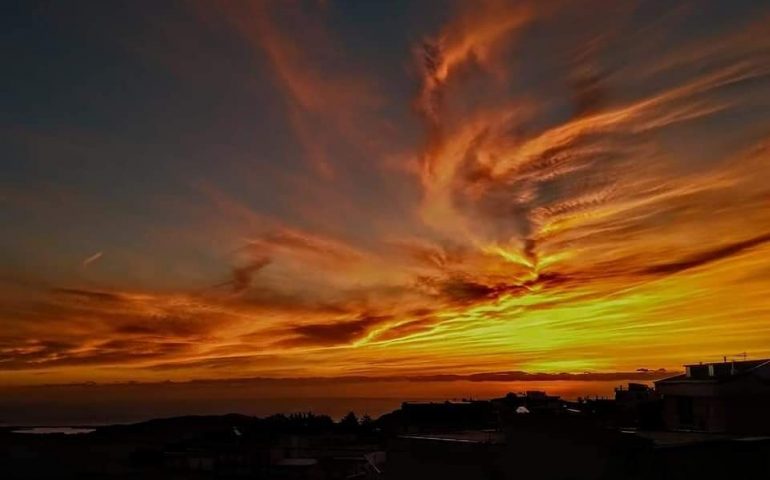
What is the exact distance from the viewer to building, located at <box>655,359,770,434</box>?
32219 millimetres

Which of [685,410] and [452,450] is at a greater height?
[685,410]

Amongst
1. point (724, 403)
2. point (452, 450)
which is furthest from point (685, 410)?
point (452, 450)

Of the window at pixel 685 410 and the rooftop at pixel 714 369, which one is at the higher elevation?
the rooftop at pixel 714 369

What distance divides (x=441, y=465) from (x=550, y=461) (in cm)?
340

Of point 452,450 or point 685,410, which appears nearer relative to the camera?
point 452,450

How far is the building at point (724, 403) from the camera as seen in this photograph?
106 ft

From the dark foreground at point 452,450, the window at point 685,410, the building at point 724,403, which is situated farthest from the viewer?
the window at point 685,410

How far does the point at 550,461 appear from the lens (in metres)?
21.6

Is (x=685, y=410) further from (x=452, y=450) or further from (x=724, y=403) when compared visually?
(x=452, y=450)

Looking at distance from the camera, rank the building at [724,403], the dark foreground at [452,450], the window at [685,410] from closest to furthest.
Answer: the dark foreground at [452,450] → the building at [724,403] → the window at [685,410]

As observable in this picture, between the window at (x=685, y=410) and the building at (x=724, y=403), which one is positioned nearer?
the building at (x=724, y=403)

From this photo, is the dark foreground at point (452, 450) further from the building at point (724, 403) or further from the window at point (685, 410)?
the building at point (724, 403)

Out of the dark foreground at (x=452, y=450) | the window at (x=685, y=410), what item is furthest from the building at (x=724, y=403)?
the dark foreground at (x=452, y=450)

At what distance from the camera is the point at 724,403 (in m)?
32.4
